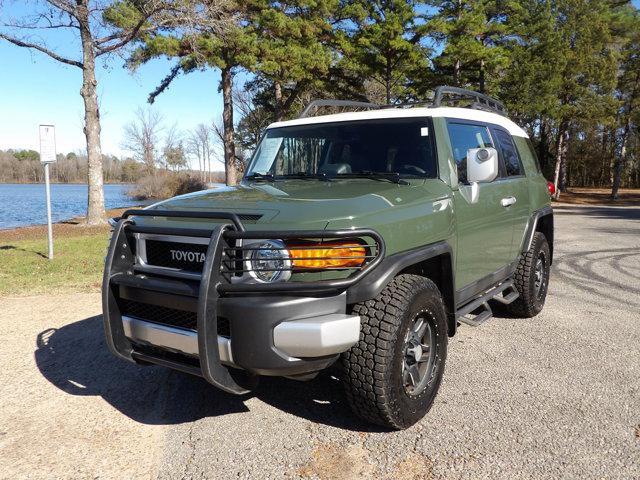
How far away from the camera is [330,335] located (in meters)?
2.47

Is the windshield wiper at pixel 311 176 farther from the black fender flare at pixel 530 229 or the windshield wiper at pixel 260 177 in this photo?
the black fender flare at pixel 530 229

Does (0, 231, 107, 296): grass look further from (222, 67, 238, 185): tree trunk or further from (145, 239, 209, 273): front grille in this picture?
(222, 67, 238, 185): tree trunk

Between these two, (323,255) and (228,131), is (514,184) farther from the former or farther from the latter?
(228,131)

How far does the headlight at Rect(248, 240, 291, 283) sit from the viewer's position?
103 inches

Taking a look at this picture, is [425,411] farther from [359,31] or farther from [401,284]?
[359,31]

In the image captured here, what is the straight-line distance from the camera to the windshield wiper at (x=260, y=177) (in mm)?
4113

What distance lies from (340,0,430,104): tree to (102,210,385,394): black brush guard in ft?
70.9

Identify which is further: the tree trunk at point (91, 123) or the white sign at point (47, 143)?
the tree trunk at point (91, 123)

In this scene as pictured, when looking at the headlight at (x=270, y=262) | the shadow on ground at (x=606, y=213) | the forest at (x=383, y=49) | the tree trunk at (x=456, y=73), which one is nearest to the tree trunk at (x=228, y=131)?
the forest at (x=383, y=49)

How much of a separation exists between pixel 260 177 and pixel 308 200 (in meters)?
1.33

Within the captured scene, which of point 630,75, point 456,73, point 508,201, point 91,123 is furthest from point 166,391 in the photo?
point 630,75

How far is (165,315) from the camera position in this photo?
2.92 meters

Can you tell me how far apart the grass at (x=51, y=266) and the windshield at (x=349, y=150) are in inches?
166

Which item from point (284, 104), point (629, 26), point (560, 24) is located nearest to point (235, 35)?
point (284, 104)
